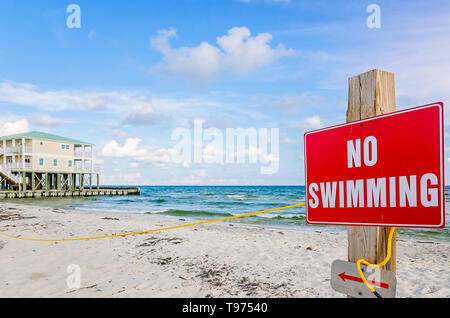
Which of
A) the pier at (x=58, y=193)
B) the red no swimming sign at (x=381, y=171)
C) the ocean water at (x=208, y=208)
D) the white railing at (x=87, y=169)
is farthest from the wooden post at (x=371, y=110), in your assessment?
the white railing at (x=87, y=169)

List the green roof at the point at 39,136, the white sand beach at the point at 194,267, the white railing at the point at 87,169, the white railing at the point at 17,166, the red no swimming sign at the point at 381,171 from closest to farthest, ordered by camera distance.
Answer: the red no swimming sign at the point at 381,171
the white sand beach at the point at 194,267
the white railing at the point at 17,166
the green roof at the point at 39,136
the white railing at the point at 87,169

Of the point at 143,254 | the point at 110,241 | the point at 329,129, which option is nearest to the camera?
the point at 329,129

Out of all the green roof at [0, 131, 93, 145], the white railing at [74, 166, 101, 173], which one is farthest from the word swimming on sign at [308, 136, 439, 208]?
the white railing at [74, 166, 101, 173]

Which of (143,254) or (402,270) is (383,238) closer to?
(402,270)

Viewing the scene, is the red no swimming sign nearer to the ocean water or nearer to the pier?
the ocean water

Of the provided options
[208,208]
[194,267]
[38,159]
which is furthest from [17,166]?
[194,267]

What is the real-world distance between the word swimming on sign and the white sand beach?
317 centimetres

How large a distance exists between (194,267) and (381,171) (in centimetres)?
529

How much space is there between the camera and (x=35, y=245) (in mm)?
8406

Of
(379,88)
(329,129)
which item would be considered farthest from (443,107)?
(329,129)

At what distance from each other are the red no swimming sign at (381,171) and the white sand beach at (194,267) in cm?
322

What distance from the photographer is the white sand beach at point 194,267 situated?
4.93 metres

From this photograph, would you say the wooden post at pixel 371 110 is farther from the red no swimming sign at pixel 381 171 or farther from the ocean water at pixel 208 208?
the ocean water at pixel 208 208
